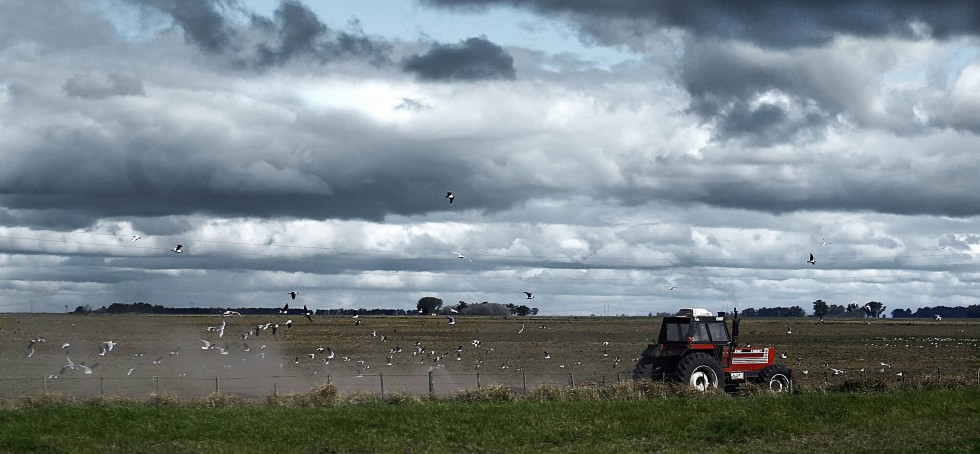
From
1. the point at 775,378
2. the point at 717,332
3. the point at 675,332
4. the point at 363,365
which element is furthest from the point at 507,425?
the point at 363,365

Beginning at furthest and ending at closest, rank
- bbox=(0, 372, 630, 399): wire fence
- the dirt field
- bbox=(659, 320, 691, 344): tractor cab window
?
the dirt field < bbox=(0, 372, 630, 399): wire fence < bbox=(659, 320, 691, 344): tractor cab window

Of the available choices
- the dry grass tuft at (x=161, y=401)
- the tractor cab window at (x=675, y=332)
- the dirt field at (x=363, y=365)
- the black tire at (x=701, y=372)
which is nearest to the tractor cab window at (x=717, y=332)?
the tractor cab window at (x=675, y=332)

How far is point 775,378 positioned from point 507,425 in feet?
45.4

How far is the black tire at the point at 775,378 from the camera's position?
35931 mm

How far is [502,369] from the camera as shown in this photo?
56000 mm

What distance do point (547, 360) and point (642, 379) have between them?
2928cm

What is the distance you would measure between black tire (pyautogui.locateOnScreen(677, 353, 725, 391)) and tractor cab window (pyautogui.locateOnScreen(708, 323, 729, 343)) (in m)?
1.16

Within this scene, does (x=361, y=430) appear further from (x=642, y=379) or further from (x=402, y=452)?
(x=642, y=379)

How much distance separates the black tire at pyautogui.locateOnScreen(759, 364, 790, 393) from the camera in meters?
35.9

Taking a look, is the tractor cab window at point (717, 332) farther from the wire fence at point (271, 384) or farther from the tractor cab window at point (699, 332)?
the wire fence at point (271, 384)

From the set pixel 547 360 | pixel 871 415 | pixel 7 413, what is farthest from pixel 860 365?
pixel 7 413

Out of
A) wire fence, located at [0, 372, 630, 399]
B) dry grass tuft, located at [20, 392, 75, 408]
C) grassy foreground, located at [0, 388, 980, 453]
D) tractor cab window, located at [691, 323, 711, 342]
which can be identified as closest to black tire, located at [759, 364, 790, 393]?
tractor cab window, located at [691, 323, 711, 342]

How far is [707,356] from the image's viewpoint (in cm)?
3519

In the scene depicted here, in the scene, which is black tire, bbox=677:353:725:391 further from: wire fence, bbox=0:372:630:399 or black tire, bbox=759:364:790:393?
wire fence, bbox=0:372:630:399
